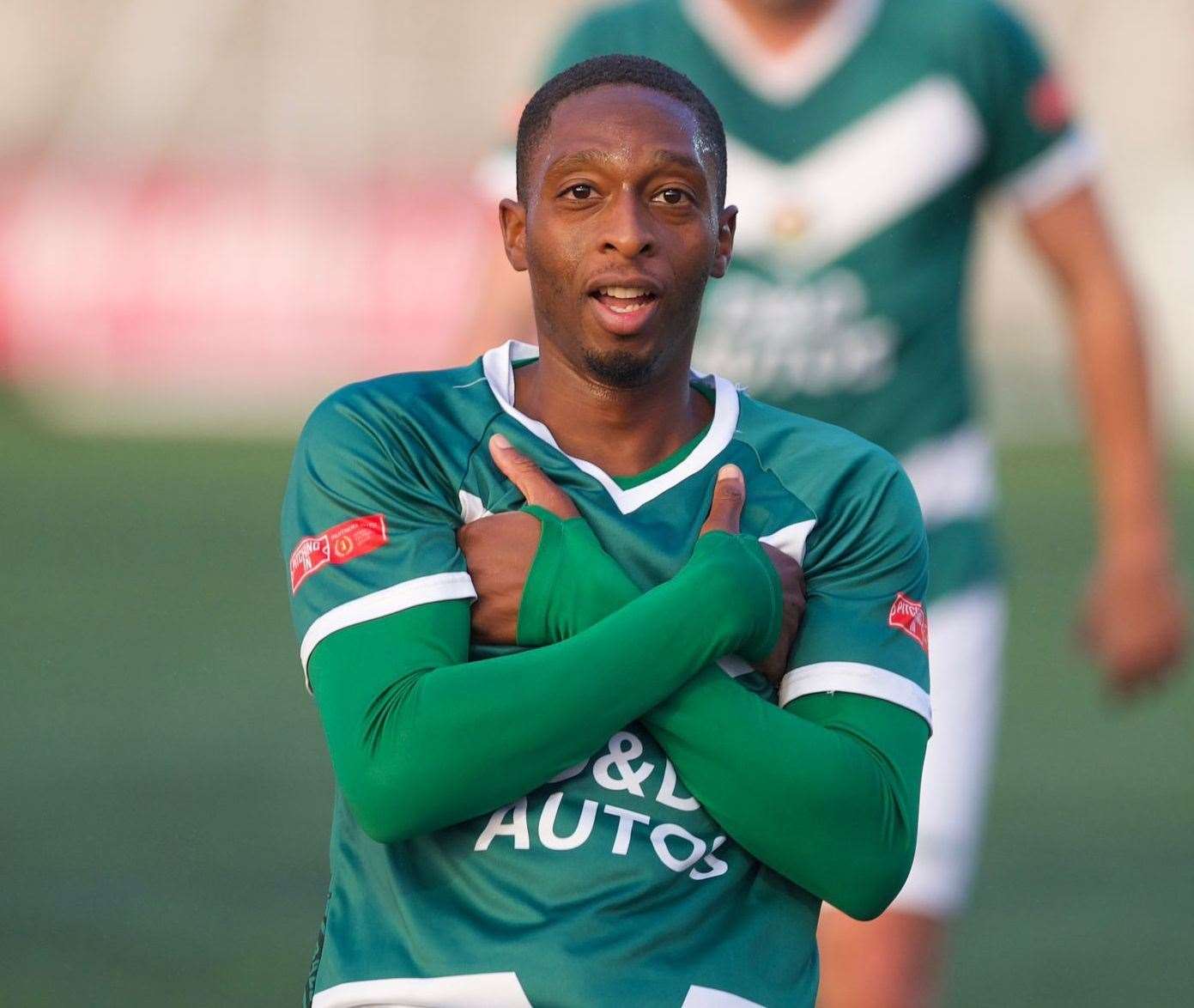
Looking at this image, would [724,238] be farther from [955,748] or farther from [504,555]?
[955,748]

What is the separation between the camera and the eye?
256 cm

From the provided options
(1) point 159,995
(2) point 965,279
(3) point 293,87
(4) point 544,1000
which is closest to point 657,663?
(4) point 544,1000

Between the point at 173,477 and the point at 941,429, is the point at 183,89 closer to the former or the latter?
the point at 173,477

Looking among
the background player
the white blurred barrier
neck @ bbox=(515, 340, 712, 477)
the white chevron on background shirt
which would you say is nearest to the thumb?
neck @ bbox=(515, 340, 712, 477)

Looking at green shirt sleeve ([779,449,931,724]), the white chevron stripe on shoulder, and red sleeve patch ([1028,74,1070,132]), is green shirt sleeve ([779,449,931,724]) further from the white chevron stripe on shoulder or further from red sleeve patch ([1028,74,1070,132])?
red sleeve patch ([1028,74,1070,132])

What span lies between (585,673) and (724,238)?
0.62 m

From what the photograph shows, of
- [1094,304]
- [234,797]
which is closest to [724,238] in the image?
[1094,304]

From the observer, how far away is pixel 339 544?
2557mm

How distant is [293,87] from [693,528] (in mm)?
23296

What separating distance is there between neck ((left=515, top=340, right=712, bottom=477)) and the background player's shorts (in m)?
1.81

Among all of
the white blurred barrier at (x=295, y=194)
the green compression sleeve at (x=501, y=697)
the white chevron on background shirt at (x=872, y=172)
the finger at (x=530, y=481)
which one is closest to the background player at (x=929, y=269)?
the white chevron on background shirt at (x=872, y=172)

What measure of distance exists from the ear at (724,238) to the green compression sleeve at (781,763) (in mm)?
377

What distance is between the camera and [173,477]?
52.7 ft

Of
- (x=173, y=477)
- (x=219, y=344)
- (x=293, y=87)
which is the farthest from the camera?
(x=293, y=87)
